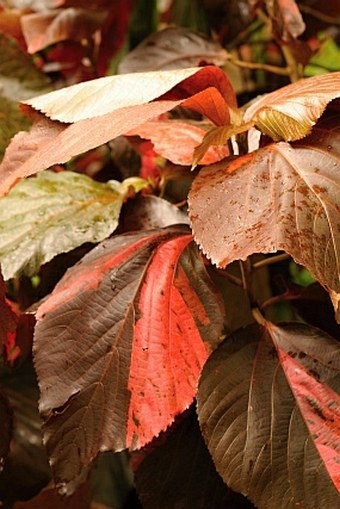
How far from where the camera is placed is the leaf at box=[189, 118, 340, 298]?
41cm

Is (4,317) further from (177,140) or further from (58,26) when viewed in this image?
→ (58,26)

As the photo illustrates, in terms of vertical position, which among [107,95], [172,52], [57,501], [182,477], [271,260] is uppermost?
[107,95]

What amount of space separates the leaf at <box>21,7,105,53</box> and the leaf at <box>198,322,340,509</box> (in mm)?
559

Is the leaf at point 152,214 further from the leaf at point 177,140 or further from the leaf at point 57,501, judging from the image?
the leaf at point 57,501

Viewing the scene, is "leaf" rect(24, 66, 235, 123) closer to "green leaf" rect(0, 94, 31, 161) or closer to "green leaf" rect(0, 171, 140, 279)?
"green leaf" rect(0, 171, 140, 279)

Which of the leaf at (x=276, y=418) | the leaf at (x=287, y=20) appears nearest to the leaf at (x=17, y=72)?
the leaf at (x=287, y=20)

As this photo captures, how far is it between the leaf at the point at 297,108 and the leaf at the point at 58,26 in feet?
1.59

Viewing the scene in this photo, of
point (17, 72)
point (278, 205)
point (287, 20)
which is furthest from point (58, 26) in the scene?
point (278, 205)

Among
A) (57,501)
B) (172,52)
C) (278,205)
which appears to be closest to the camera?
(278,205)

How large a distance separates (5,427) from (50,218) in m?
0.20

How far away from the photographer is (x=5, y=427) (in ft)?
1.93

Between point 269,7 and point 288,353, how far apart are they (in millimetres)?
519

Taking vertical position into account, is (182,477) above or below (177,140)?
below

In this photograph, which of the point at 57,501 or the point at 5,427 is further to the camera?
the point at 57,501
